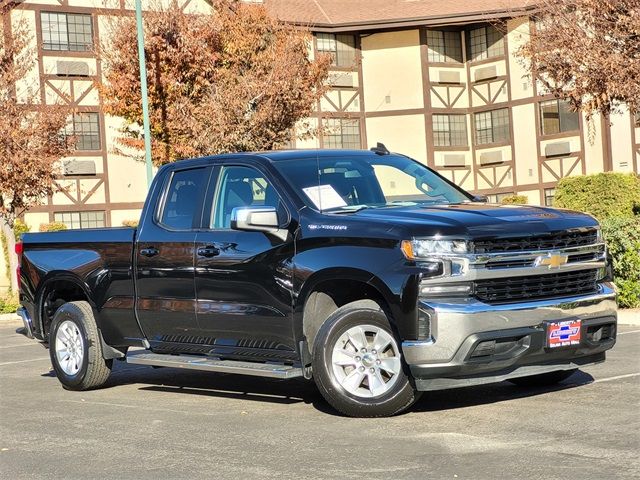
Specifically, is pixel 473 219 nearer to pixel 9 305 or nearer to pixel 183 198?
pixel 183 198

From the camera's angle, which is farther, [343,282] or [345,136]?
[345,136]

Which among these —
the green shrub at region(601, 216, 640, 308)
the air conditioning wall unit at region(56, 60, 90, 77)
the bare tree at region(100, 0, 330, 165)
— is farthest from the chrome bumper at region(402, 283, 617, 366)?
the air conditioning wall unit at region(56, 60, 90, 77)

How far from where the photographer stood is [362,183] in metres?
9.62

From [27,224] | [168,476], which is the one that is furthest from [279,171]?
[27,224]

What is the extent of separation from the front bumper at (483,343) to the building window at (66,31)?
30.6 m

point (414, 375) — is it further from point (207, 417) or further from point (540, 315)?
point (207, 417)

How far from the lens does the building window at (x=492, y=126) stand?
4156cm

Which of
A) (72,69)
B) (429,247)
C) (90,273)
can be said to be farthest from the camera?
(72,69)

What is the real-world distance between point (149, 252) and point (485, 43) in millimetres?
33290

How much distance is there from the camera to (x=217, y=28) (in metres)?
29.4

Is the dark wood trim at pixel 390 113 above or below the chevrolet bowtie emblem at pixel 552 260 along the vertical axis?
above

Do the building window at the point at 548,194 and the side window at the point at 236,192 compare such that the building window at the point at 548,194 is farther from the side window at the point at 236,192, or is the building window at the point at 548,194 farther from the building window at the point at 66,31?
the side window at the point at 236,192

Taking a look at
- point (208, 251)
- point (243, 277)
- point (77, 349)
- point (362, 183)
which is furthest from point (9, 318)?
point (362, 183)

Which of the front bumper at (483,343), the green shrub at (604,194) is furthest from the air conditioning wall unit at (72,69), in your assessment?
the front bumper at (483,343)
